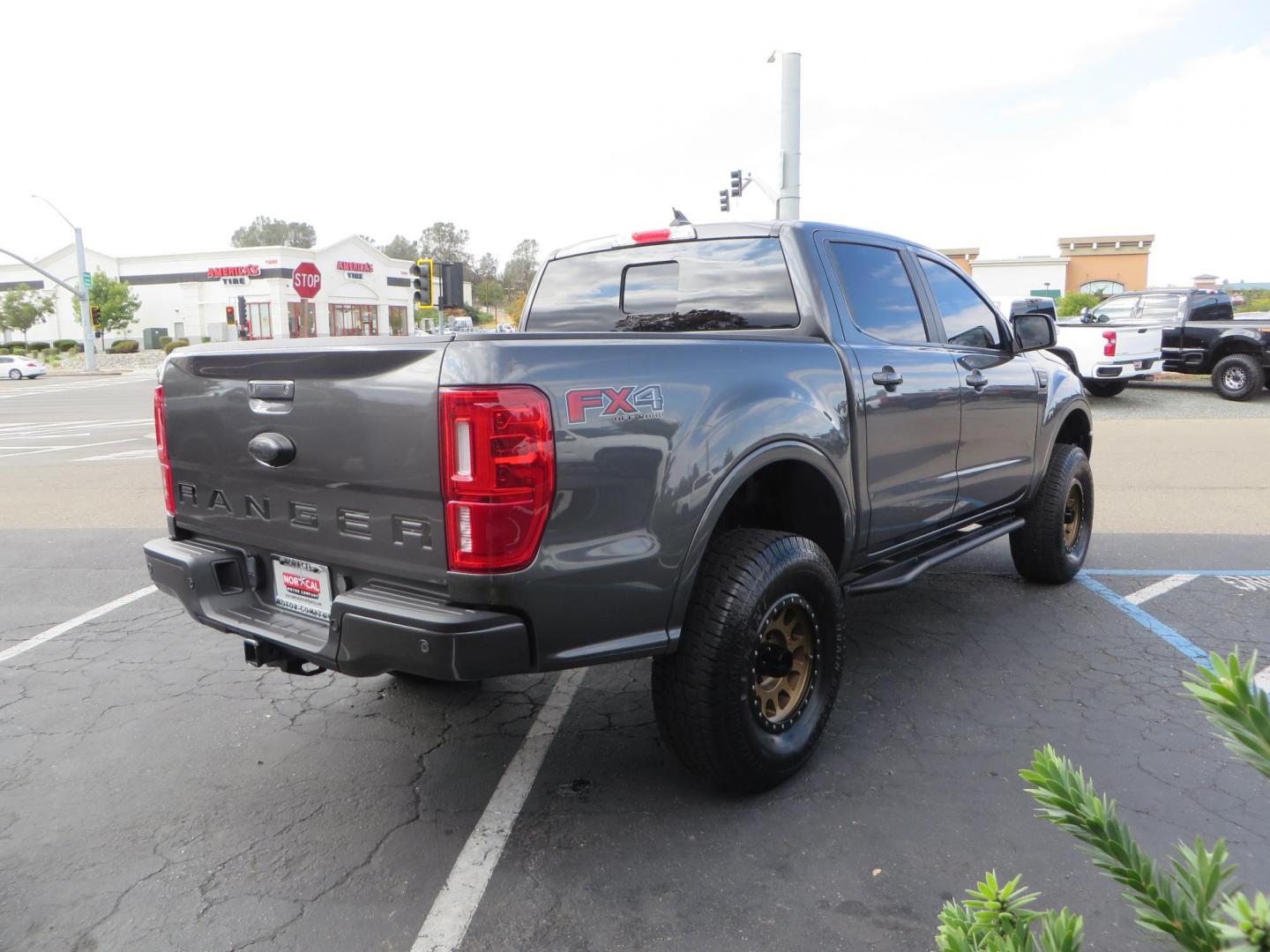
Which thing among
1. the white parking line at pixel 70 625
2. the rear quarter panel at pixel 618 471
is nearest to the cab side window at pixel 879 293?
the rear quarter panel at pixel 618 471

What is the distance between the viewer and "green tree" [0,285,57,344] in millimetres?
55281

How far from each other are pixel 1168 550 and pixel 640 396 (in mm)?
5336

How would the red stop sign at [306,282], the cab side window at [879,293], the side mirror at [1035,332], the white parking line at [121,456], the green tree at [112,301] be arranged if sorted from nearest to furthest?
1. the cab side window at [879,293]
2. the side mirror at [1035,332]
3. the white parking line at [121,456]
4. the red stop sign at [306,282]
5. the green tree at [112,301]

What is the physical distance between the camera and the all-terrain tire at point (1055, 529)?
5.49 m

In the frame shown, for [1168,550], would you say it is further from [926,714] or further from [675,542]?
[675,542]

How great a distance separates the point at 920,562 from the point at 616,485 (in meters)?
2.12

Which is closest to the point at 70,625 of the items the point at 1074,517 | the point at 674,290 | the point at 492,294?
the point at 674,290

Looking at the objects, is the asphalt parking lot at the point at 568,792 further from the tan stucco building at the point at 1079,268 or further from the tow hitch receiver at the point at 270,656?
the tan stucco building at the point at 1079,268

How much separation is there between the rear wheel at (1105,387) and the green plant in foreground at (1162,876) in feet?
60.2

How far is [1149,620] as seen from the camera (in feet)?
16.5

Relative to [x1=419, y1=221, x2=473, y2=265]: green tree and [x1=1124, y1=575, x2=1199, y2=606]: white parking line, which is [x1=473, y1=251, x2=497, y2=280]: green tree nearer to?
[x1=419, y1=221, x2=473, y2=265]: green tree

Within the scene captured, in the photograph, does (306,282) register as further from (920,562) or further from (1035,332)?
(920,562)

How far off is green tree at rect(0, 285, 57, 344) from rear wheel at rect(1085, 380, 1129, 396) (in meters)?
58.3

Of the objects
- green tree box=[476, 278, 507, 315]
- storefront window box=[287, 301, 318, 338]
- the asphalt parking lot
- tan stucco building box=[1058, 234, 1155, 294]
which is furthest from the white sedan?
tan stucco building box=[1058, 234, 1155, 294]
